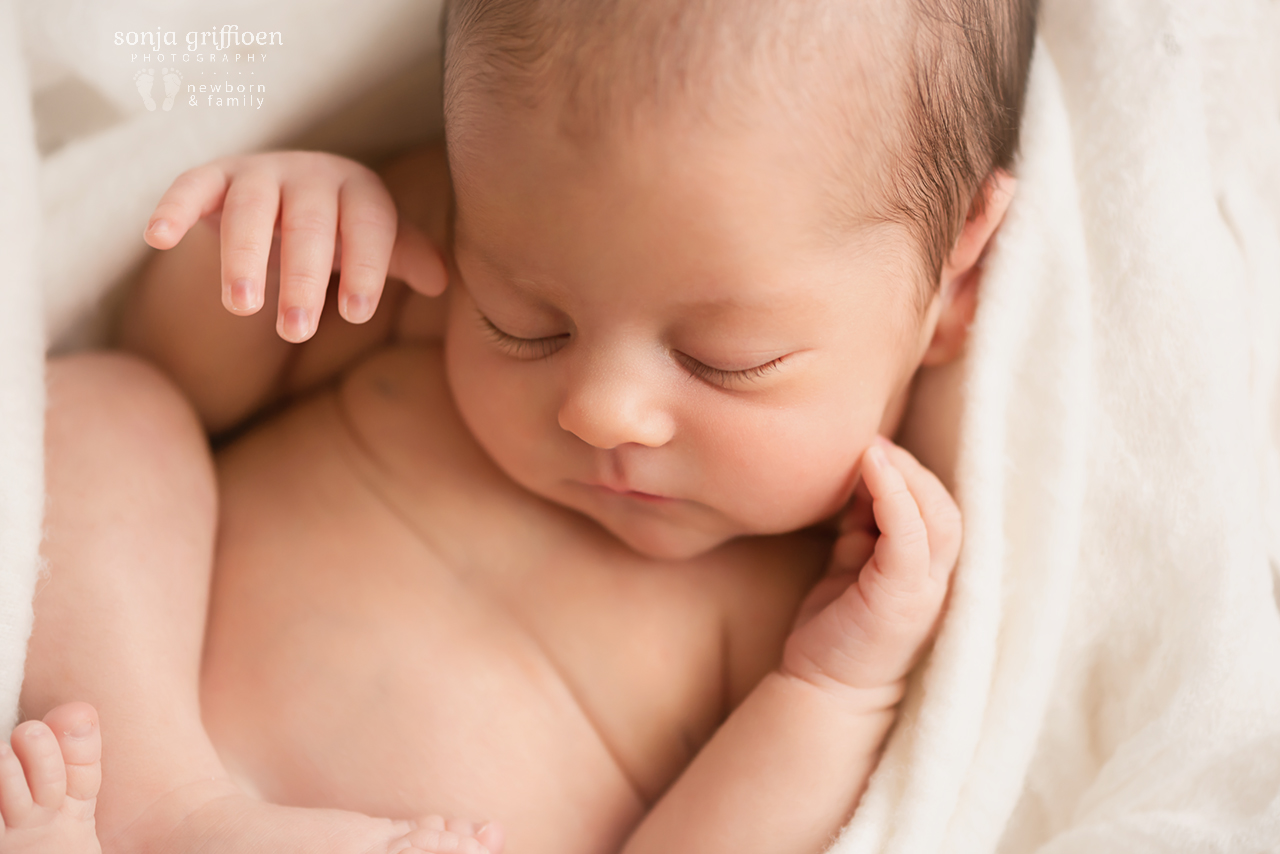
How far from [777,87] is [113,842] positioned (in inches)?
39.2

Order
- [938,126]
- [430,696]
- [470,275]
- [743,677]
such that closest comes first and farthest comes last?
1. [938,126]
2. [470,275]
3. [430,696]
4. [743,677]

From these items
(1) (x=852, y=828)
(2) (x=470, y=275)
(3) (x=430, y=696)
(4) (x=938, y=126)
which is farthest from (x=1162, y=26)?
(3) (x=430, y=696)

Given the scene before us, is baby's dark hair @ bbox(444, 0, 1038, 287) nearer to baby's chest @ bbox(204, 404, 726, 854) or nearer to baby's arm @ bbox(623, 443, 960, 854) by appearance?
baby's arm @ bbox(623, 443, 960, 854)

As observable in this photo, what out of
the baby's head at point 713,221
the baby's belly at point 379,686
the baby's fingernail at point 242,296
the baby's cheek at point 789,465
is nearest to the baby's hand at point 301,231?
the baby's fingernail at point 242,296

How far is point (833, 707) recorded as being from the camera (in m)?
1.20

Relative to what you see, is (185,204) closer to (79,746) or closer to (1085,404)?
(79,746)

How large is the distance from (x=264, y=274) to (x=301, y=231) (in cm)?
7

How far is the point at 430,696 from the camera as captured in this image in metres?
1.25

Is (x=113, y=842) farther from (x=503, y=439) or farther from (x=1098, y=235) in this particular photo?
(x=1098, y=235)

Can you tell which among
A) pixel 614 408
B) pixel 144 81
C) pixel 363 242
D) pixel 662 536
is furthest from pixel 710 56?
pixel 144 81

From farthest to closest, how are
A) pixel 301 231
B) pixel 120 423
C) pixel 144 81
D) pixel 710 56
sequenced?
pixel 144 81, pixel 120 423, pixel 301 231, pixel 710 56

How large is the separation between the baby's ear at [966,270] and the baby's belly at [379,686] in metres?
0.64

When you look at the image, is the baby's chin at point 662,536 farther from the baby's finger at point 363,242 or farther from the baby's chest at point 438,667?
the baby's finger at point 363,242

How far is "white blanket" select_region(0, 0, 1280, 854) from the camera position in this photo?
120 centimetres
